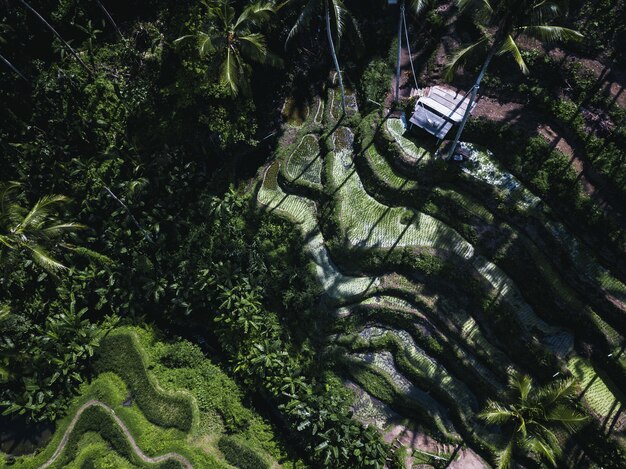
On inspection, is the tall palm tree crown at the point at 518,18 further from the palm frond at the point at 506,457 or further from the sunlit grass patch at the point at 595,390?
the palm frond at the point at 506,457

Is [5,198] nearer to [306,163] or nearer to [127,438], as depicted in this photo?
[127,438]

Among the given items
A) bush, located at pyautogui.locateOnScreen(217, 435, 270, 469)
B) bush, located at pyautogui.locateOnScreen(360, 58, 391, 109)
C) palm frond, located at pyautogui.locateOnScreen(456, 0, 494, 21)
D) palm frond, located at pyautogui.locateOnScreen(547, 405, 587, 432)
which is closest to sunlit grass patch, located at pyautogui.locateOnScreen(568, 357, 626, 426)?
palm frond, located at pyautogui.locateOnScreen(547, 405, 587, 432)

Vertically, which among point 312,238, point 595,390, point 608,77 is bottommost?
point 595,390

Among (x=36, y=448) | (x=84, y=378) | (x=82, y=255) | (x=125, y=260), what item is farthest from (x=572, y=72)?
(x=36, y=448)

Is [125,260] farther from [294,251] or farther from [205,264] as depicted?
[294,251]

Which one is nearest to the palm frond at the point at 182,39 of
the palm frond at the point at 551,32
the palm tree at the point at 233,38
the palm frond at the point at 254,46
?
the palm tree at the point at 233,38

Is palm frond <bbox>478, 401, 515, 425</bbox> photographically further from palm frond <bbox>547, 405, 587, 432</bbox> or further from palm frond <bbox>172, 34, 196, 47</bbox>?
palm frond <bbox>172, 34, 196, 47</bbox>

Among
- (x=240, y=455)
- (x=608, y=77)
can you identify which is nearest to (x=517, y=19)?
(x=608, y=77)
